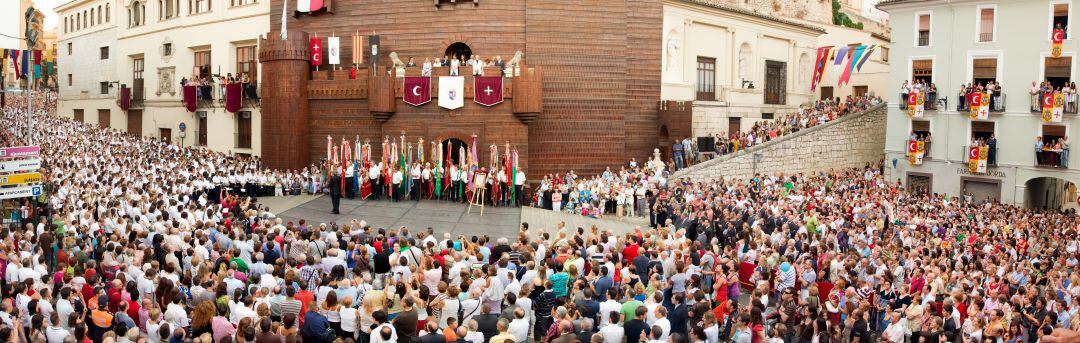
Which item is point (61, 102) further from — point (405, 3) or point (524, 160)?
point (524, 160)

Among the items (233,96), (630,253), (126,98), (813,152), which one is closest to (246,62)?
(233,96)

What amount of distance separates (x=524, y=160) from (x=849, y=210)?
11766mm

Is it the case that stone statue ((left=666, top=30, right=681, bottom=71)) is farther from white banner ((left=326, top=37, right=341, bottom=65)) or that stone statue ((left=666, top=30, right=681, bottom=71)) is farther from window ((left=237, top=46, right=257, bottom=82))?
window ((left=237, top=46, right=257, bottom=82))

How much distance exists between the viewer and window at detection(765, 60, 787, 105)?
40.8 meters

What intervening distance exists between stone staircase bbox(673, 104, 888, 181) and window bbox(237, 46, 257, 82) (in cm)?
2067

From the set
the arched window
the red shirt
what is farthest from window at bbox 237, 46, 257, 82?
the red shirt

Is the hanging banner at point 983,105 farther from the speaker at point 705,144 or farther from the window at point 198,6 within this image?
the window at point 198,6

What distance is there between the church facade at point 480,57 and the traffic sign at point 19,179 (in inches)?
530

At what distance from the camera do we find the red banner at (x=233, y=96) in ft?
129

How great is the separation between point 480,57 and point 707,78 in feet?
37.9

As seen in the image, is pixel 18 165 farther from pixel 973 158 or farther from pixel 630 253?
pixel 973 158

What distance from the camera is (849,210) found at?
952 inches

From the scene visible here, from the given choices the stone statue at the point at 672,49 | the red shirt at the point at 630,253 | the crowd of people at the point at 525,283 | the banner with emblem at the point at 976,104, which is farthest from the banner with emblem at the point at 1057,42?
the red shirt at the point at 630,253

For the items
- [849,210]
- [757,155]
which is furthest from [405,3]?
[849,210]
